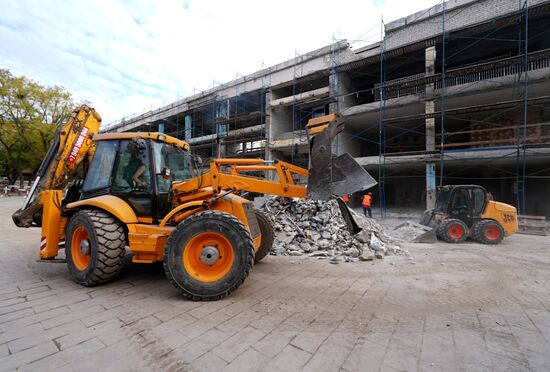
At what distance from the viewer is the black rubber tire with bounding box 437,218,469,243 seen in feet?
26.7

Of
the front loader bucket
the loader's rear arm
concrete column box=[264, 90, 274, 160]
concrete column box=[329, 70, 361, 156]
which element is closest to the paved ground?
the front loader bucket

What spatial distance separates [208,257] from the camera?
3.41 meters

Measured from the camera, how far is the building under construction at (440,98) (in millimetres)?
12180

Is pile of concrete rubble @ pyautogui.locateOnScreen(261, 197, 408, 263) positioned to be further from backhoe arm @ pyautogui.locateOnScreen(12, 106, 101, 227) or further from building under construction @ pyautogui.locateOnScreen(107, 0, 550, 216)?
backhoe arm @ pyautogui.locateOnScreen(12, 106, 101, 227)

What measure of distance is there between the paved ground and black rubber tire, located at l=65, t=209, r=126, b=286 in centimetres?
20

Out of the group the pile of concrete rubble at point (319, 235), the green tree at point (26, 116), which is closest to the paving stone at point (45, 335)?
the pile of concrete rubble at point (319, 235)

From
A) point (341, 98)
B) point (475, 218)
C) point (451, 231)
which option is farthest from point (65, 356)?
point (341, 98)

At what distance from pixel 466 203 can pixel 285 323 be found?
8553mm

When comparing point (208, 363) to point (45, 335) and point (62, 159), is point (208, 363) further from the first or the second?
point (62, 159)

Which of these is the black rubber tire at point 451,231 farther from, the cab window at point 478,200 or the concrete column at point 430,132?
the concrete column at point 430,132

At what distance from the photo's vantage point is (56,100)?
1136 inches

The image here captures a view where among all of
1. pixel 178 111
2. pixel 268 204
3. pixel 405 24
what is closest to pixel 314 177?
pixel 268 204

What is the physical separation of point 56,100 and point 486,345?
39.5 meters

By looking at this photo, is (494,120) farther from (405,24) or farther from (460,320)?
(460,320)
